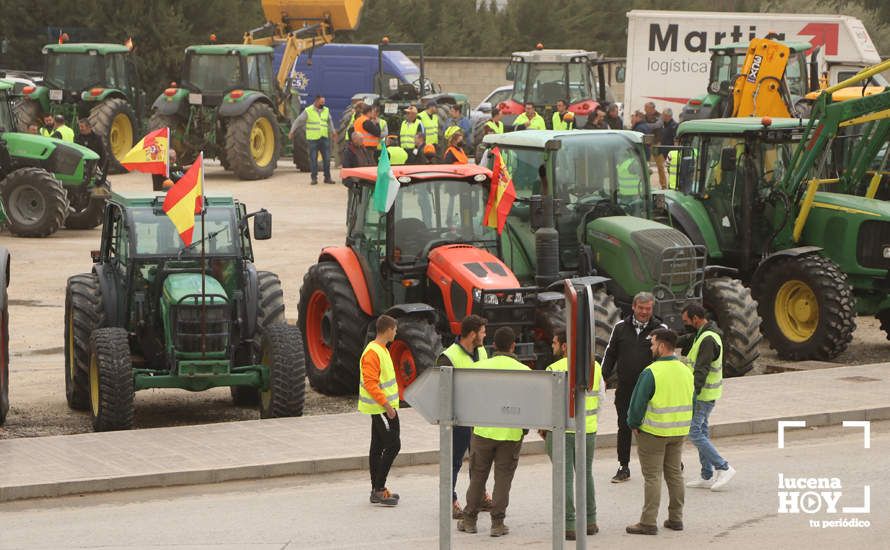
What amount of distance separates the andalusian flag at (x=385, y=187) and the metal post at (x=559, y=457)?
5.83 meters

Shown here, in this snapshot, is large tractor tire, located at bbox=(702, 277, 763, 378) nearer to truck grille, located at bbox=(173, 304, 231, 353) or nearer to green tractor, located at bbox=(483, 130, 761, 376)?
green tractor, located at bbox=(483, 130, 761, 376)

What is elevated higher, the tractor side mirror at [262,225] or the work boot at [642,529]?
the tractor side mirror at [262,225]

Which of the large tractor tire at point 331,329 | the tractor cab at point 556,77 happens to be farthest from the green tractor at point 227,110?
the large tractor tire at point 331,329

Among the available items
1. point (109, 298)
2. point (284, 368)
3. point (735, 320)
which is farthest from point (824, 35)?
point (284, 368)

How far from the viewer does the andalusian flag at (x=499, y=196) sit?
15.8m

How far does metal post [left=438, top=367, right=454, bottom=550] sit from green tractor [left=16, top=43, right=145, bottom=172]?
83.6ft

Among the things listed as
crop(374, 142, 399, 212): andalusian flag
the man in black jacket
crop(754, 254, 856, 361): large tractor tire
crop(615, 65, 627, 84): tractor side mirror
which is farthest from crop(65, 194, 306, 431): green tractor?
crop(615, 65, 627, 84): tractor side mirror

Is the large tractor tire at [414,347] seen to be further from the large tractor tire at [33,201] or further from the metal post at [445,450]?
the large tractor tire at [33,201]

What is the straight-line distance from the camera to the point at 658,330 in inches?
449

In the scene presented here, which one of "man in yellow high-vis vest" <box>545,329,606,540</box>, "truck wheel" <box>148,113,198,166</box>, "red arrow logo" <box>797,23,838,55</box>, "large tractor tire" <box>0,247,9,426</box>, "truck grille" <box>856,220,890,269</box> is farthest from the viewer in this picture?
"red arrow logo" <box>797,23,838,55</box>

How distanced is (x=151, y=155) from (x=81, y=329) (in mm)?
1922

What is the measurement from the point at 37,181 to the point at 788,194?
43.1 feet

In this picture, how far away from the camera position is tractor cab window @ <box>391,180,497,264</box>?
1600cm

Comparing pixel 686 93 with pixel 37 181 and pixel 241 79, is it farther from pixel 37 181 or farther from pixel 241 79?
pixel 37 181
